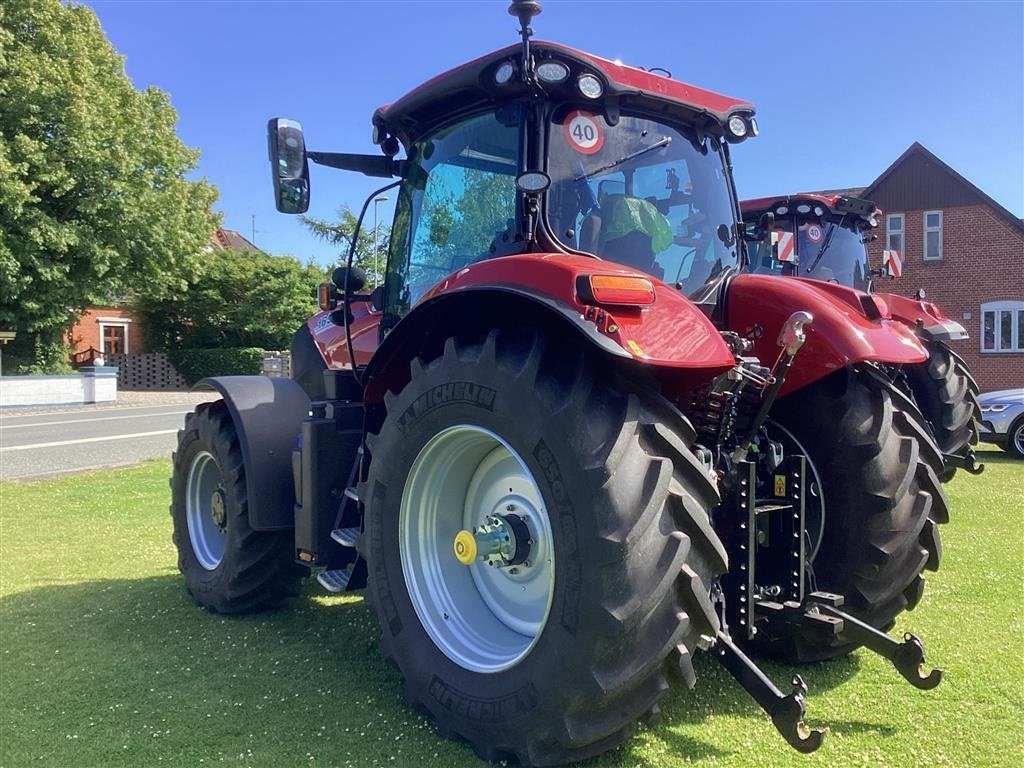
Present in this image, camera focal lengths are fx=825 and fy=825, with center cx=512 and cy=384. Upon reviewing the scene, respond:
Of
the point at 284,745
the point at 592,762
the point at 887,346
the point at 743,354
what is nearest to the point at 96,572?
the point at 284,745

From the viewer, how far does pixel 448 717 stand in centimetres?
286

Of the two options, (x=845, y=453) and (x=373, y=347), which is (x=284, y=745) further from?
(x=845, y=453)

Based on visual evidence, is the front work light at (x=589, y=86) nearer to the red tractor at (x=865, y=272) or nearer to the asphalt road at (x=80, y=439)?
the red tractor at (x=865, y=272)

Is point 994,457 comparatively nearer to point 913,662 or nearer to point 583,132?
point 913,662

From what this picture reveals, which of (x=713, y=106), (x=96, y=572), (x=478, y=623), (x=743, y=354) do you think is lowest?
(x=96, y=572)

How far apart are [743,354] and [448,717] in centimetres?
184

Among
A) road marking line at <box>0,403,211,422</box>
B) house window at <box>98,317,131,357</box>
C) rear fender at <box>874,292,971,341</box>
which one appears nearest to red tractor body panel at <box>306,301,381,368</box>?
rear fender at <box>874,292,971,341</box>

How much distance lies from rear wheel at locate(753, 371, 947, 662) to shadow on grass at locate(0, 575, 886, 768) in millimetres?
446

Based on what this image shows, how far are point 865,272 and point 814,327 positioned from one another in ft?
23.7

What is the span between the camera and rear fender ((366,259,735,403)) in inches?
96.3

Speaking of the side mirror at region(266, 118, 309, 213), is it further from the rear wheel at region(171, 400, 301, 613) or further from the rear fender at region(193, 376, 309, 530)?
the rear wheel at region(171, 400, 301, 613)

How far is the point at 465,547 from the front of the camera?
307 cm

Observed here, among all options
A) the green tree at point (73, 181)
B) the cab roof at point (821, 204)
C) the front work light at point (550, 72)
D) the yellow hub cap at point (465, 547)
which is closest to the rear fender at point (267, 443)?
the yellow hub cap at point (465, 547)

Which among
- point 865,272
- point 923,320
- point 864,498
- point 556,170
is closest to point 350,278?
point 556,170
